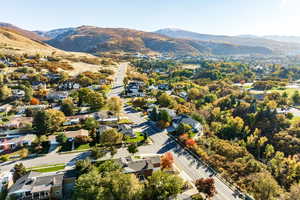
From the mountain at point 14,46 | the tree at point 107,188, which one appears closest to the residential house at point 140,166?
the tree at point 107,188

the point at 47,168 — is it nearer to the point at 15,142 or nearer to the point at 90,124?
the point at 15,142

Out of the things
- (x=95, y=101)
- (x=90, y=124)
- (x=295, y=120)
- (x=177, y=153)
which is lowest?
(x=177, y=153)

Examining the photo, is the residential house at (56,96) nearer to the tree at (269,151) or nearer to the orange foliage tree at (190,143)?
the orange foliage tree at (190,143)

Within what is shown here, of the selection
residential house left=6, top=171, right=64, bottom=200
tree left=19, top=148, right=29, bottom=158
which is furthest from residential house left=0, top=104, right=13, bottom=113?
residential house left=6, top=171, right=64, bottom=200

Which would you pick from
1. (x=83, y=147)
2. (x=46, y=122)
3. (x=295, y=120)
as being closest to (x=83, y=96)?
(x=46, y=122)

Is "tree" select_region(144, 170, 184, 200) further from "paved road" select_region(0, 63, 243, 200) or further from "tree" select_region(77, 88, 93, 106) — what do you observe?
"tree" select_region(77, 88, 93, 106)

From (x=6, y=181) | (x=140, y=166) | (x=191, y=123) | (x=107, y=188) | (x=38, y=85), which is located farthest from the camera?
(x=38, y=85)
